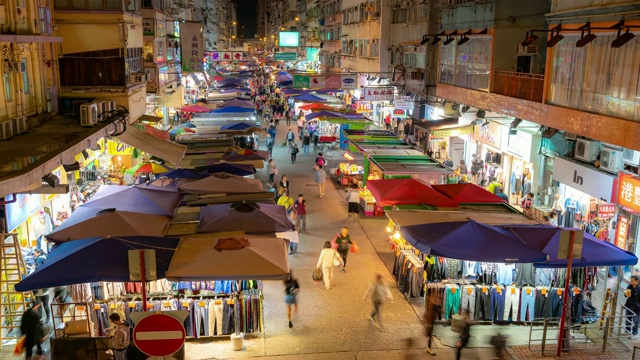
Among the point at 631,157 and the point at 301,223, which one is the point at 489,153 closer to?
the point at 631,157

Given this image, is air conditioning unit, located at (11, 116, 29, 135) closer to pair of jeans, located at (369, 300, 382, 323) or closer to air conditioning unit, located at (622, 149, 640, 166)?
pair of jeans, located at (369, 300, 382, 323)

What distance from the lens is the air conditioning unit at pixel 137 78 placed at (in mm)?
20344

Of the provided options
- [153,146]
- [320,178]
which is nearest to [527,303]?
[153,146]

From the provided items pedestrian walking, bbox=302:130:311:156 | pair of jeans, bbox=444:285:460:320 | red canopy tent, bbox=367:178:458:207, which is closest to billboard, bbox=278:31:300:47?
pedestrian walking, bbox=302:130:311:156

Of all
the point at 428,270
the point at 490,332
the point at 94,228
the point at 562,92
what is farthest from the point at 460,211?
the point at 94,228

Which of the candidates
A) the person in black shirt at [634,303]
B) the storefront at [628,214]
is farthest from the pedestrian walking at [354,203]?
the person in black shirt at [634,303]

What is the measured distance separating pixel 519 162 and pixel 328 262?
481 inches

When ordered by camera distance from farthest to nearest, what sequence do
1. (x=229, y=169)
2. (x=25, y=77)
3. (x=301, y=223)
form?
(x=301, y=223)
(x=229, y=169)
(x=25, y=77)

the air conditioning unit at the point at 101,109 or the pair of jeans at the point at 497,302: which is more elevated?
the air conditioning unit at the point at 101,109

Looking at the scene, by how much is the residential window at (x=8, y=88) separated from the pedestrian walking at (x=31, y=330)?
5.68m

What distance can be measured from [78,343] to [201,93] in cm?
5329

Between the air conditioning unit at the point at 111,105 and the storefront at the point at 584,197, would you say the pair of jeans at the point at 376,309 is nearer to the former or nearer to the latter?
the storefront at the point at 584,197

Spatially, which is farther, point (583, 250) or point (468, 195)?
point (468, 195)

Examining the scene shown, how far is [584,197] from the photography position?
19.0 meters
